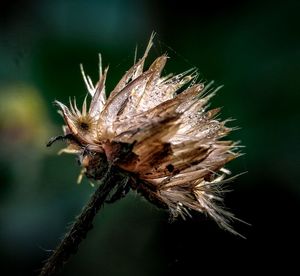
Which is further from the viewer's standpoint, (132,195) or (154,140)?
(132,195)

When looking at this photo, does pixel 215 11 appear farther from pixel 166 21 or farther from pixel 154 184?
pixel 154 184

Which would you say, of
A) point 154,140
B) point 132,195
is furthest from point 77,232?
point 132,195

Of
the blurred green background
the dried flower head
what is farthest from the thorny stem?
the blurred green background

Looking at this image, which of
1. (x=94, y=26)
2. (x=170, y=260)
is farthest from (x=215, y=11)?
(x=170, y=260)

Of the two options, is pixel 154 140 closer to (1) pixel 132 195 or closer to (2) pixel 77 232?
(2) pixel 77 232

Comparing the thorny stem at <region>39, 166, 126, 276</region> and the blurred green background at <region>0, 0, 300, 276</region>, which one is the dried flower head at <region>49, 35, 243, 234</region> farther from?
the blurred green background at <region>0, 0, 300, 276</region>
